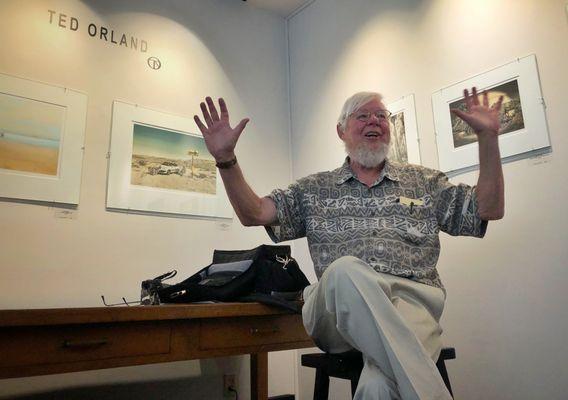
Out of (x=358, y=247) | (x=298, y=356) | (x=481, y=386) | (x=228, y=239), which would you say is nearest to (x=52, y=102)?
(x=228, y=239)

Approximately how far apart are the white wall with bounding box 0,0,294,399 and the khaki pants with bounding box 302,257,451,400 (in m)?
1.29

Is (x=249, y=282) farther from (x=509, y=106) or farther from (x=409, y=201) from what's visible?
(x=509, y=106)

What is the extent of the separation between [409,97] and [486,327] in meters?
1.21

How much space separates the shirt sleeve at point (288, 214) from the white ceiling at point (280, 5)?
6.70ft

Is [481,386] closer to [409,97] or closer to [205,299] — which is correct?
[205,299]

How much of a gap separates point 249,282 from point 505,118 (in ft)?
4.31

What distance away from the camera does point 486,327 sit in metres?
1.83

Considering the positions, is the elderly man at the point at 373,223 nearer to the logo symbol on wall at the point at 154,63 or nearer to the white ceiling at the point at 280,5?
the logo symbol on wall at the point at 154,63

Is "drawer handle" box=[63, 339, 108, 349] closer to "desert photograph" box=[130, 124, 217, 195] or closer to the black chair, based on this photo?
the black chair

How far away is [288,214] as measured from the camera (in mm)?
1605

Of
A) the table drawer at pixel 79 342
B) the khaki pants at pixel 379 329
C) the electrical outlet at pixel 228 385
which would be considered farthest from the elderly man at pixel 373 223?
the electrical outlet at pixel 228 385

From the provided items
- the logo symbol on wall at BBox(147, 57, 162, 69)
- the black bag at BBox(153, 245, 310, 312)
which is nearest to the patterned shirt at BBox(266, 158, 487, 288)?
the black bag at BBox(153, 245, 310, 312)

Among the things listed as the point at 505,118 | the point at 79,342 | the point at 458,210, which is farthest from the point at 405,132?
the point at 79,342

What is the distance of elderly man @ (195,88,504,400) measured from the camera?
1.04 metres
